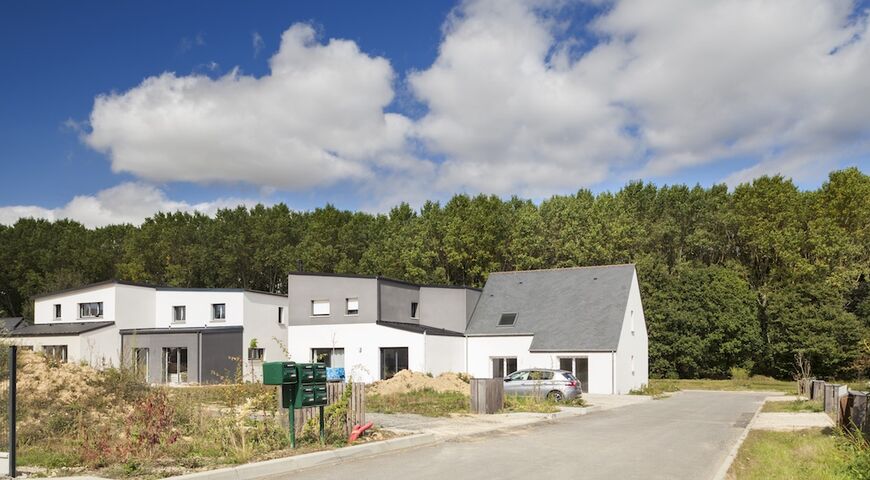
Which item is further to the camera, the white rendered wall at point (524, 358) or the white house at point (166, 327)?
the white house at point (166, 327)

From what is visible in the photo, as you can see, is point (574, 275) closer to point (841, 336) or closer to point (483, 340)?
point (483, 340)

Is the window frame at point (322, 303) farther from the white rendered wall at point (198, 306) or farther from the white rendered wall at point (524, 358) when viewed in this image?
the white rendered wall at point (524, 358)

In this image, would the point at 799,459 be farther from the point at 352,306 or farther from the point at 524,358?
the point at 352,306

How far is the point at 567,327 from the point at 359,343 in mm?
11165

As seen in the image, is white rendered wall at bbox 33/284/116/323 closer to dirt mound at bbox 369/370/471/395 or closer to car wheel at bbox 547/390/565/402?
dirt mound at bbox 369/370/471/395

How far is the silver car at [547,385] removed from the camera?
28.1 m

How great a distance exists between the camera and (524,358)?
133 ft

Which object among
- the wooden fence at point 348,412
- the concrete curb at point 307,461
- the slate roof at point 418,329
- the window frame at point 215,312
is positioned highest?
the window frame at point 215,312

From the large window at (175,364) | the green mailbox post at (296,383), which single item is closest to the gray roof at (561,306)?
the large window at (175,364)

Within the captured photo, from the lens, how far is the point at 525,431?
1848cm

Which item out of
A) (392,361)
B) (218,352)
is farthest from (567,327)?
(218,352)

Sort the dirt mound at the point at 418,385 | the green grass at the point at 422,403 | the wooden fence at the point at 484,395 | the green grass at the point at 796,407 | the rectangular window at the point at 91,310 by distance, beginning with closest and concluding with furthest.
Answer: the wooden fence at the point at 484,395 < the green grass at the point at 422,403 < the green grass at the point at 796,407 < the dirt mound at the point at 418,385 < the rectangular window at the point at 91,310

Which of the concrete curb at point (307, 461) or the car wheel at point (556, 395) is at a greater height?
the concrete curb at point (307, 461)

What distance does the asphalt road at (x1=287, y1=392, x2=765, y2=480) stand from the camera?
38.9ft
